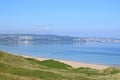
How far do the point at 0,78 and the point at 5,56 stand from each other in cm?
1515

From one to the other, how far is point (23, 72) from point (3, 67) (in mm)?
A: 1796

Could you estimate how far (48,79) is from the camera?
2389 centimetres

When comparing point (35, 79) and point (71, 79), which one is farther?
point (71, 79)

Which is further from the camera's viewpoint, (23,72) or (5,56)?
(5,56)

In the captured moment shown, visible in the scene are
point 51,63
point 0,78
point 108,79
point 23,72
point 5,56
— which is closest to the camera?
point 0,78

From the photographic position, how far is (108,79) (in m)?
27.6

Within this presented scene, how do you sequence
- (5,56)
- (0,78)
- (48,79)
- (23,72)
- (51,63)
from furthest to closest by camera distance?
(51,63) → (5,56) → (23,72) → (48,79) → (0,78)

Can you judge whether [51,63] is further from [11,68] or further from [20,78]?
[20,78]

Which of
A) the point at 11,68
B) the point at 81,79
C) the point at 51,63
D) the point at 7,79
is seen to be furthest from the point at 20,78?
the point at 51,63

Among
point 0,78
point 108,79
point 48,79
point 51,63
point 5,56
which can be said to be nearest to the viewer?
point 0,78

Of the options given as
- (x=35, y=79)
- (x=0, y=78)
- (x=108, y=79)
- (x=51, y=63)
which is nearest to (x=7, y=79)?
(x=0, y=78)

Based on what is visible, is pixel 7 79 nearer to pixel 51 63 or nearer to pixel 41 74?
pixel 41 74

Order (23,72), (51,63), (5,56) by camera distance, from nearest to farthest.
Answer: (23,72), (5,56), (51,63)

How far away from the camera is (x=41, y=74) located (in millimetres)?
25625
